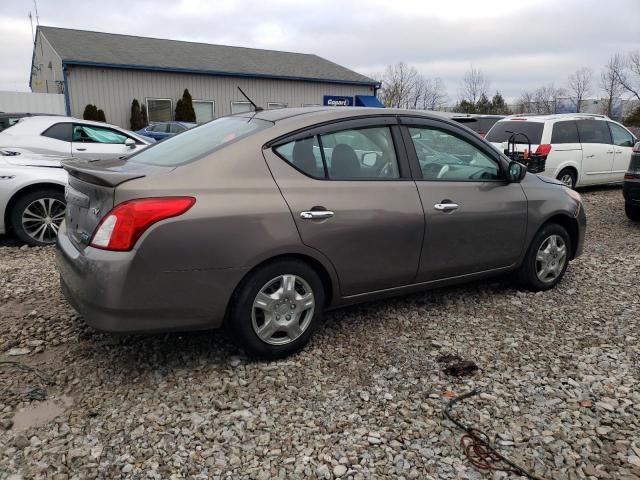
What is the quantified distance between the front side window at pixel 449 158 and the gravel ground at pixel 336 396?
3.58 ft

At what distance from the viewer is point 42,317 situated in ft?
13.0

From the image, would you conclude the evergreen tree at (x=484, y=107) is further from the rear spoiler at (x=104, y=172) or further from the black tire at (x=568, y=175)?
the rear spoiler at (x=104, y=172)

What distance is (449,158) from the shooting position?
405cm

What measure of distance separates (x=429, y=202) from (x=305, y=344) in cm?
133

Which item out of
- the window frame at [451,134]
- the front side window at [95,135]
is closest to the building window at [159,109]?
the front side window at [95,135]

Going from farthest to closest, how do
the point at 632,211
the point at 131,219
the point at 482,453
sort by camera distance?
the point at 632,211, the point at 131,219, the point at 482,453

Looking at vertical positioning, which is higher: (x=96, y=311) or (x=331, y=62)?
(x=331, y=62)

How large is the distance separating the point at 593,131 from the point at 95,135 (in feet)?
30.8

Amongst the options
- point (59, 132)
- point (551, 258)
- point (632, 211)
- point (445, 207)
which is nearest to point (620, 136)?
point (632, 211)

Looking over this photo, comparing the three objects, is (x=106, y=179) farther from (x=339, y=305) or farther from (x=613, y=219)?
(x=613, y=219)

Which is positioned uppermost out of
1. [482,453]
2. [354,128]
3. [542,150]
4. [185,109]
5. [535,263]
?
[185,109]

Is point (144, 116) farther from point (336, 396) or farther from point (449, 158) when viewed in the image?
point (336, 396)

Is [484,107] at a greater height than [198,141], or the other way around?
[484,107]

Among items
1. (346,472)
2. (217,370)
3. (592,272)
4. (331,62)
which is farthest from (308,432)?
(331,62)
